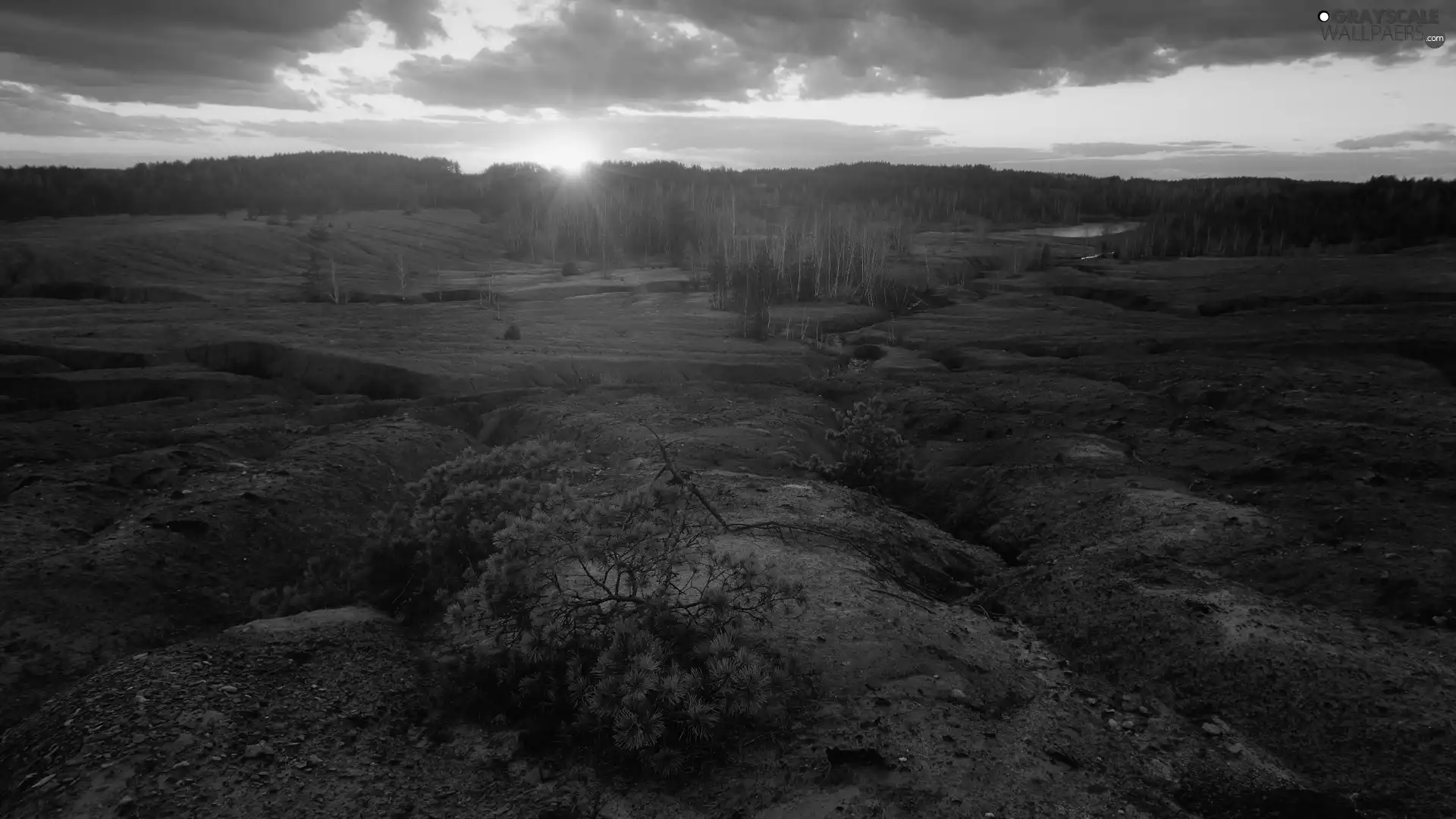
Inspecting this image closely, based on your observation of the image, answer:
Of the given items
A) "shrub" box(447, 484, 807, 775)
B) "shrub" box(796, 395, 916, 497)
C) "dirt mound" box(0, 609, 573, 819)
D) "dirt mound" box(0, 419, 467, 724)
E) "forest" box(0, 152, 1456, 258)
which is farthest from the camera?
"forest" box(0, 152, 1456, 258)

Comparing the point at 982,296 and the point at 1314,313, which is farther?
the point at 982,296

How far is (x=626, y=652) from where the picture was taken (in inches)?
210

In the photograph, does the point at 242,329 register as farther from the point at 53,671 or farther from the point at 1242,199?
the point at 1242,199

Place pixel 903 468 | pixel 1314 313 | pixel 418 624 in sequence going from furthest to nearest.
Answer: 1. pixel 1314 313
2. pixel 903 468
3. pixel 418 624

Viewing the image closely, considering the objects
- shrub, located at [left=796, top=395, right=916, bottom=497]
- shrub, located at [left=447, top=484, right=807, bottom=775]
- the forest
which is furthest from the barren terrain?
the forest

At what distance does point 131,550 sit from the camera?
808 centimetres

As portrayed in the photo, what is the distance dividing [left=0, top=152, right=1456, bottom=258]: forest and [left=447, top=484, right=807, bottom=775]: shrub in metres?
30.0

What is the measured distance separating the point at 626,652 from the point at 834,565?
2902 mm

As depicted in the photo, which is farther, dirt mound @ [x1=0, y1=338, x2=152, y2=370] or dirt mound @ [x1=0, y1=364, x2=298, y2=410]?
dirt mound @ [x1=0, y1=338, x2=152, y2=370]

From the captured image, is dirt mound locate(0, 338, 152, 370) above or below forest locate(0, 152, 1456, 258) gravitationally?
below

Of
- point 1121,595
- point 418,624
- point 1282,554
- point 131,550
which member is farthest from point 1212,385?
point 131,550

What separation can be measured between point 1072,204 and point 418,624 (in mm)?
77658

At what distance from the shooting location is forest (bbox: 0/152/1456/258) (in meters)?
44.6

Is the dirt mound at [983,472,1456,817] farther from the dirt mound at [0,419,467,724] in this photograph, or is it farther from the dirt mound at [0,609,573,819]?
the dirt mound at [0,419,467,724]
